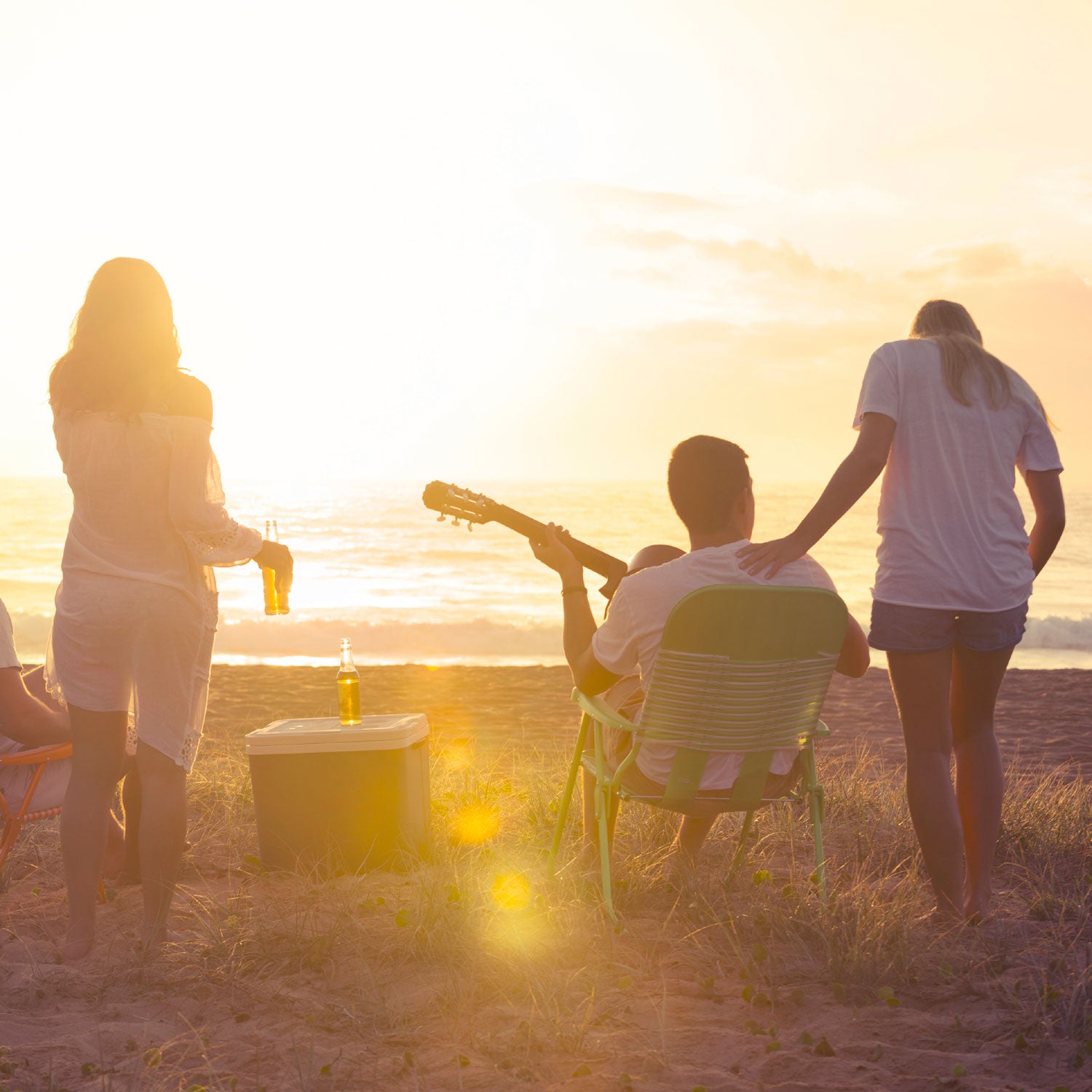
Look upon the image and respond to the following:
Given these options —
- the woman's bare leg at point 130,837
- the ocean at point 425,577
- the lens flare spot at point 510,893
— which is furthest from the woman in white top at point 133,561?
the ocean at point 425,577

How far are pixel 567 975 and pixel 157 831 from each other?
124 centimetres

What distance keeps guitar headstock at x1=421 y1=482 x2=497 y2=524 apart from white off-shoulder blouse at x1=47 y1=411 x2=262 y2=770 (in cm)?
86

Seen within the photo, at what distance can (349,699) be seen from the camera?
404cm

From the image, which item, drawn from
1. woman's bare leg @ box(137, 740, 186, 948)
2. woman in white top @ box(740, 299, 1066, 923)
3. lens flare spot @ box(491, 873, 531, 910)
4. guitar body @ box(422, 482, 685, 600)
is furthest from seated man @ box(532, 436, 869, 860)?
woman's bare leg @ box(137, 740, 186, 948)

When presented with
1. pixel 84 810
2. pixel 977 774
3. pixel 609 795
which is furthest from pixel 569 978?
pixel 84 810

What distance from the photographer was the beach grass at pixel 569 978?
238 cm

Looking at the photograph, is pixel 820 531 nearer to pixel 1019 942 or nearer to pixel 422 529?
pixel 1019 942

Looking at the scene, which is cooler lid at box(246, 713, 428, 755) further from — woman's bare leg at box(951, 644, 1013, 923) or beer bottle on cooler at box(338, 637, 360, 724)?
woman's bare leg at box(951, 644, 1013, 923)

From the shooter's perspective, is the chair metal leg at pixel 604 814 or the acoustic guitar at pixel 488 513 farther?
the acoustic guitar at pixel 488 513

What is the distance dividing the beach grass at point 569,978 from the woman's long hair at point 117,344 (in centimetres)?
155

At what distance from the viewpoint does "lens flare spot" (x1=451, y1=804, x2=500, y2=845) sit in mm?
4207

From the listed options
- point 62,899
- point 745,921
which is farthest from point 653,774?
point 62,899

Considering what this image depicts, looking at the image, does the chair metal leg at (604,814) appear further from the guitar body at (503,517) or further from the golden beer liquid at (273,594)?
the golden beer liquid at (273,594)

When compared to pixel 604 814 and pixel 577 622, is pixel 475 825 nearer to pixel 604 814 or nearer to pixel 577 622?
pixel 604 814
